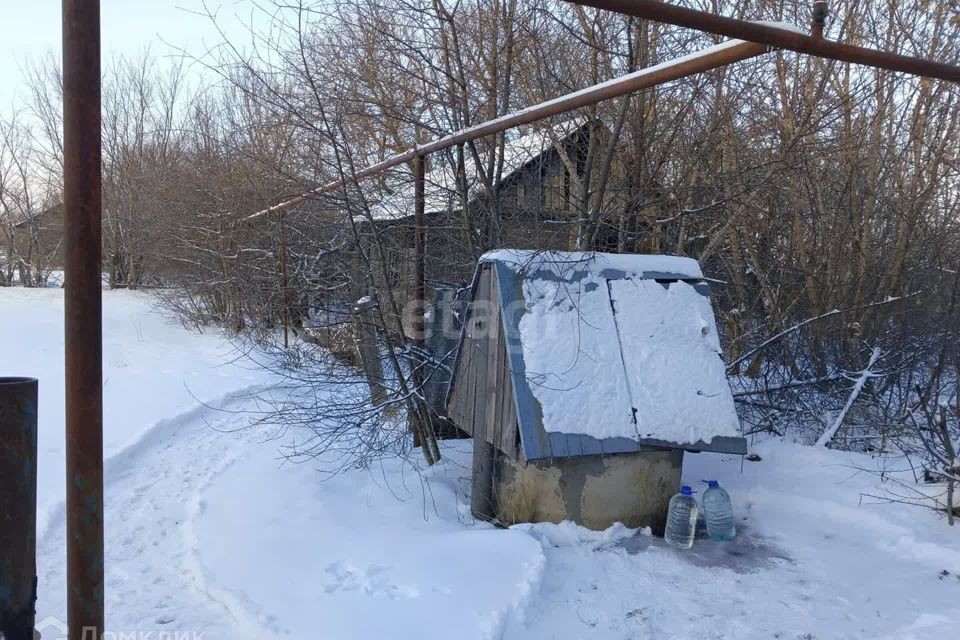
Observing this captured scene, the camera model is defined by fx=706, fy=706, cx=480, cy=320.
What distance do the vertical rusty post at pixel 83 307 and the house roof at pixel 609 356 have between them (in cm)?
288

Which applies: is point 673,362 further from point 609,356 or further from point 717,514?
point 717,514

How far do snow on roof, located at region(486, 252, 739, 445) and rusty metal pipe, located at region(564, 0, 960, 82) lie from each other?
2.28m

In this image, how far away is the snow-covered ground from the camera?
3660 millimetres

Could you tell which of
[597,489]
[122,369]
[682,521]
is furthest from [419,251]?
[122,369]

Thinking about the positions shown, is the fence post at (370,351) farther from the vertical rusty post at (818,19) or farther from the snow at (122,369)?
the vertical rusty post at (818,19)

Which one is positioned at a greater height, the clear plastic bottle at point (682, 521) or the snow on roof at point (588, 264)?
the snow on roof at point (588, 264)

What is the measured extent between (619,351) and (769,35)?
2453mm

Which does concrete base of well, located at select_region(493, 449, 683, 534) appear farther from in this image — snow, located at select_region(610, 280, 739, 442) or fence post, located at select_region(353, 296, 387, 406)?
fence post, located at select_region(353, 296, 387, 406)

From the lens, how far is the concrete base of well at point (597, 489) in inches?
190

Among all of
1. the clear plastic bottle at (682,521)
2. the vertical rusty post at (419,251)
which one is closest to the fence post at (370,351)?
the vertical rusty post at (419,251)

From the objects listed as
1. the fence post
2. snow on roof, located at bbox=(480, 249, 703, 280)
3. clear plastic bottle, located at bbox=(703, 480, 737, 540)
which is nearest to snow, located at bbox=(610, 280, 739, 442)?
snow on roof, located at bbox=(480, 249, 703, 280)

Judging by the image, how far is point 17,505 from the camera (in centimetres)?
185

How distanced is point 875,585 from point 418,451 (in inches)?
156

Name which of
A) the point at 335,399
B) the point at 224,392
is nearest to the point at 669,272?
the point at 335,399
